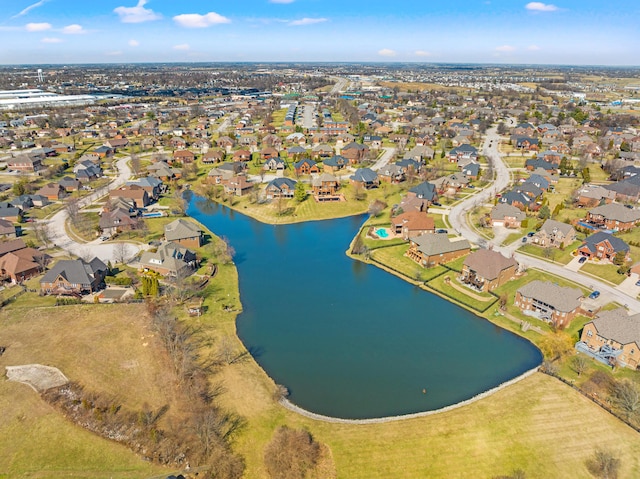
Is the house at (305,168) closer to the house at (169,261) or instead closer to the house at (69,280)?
the house at (169,261)

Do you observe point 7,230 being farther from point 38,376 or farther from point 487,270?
point 487,270

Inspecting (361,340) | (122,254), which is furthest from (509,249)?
(122,254)

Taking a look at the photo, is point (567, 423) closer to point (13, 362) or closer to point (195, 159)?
point (13, 362)

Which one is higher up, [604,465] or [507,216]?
[507,216]

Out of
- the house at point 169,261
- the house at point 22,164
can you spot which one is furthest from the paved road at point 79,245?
the house at point 22,164

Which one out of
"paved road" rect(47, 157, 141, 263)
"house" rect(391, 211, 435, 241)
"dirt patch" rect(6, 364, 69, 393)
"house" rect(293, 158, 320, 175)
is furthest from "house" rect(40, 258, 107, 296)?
"house" rect(293, 158, 320, 175)

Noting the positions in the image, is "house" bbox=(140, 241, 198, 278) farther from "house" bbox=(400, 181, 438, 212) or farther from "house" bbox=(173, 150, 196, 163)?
"house" bbox=(173, 150, 196, 163)
